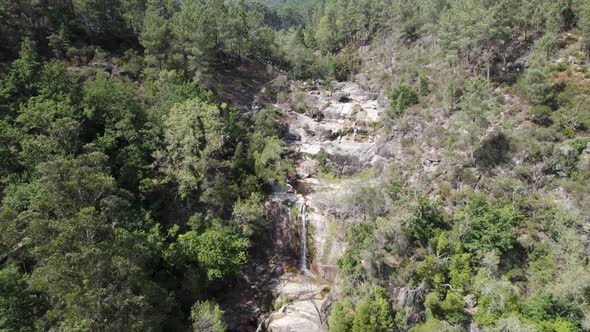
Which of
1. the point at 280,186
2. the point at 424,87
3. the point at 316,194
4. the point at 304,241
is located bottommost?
the point at 304,241

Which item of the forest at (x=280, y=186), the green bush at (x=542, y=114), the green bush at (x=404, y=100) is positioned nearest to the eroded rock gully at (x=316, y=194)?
the forest at (x=280, y=186)

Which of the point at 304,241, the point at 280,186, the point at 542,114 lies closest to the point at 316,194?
the point at 280,186

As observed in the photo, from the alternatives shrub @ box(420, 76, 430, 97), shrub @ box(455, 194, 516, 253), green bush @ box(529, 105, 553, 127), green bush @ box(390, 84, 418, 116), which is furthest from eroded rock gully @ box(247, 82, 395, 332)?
green bush @ box(529, 105, 553, 127)

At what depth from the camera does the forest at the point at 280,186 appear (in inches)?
1078

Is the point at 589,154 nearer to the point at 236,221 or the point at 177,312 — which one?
the point at 236,221

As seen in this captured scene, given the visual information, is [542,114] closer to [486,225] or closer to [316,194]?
[486,225]

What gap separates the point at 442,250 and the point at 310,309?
16.1 metres

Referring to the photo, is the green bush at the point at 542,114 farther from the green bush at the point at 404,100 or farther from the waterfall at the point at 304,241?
the waterfall at the point at 304,241

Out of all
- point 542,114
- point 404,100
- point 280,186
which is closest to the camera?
point 542,114

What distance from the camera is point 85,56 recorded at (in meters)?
59.4

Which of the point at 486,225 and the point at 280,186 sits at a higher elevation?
the point at 486,225

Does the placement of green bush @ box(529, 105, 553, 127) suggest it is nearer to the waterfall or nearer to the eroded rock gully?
the eroded rock gully

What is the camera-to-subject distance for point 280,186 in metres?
49.9

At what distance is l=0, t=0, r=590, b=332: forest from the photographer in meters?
27.4
